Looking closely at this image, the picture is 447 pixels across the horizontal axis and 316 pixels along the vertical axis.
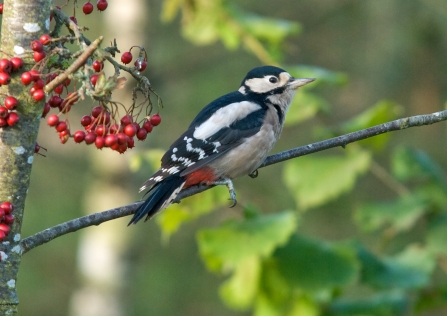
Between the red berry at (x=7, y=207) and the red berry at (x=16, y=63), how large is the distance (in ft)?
1.38

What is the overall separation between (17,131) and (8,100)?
10 centimetres

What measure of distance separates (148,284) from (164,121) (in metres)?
2.66

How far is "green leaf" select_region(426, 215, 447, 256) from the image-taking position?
15.1 ft

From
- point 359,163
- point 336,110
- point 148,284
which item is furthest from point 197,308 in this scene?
point 359,163

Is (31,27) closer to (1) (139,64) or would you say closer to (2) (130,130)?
(1) (139,64)

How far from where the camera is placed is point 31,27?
7.29 feet

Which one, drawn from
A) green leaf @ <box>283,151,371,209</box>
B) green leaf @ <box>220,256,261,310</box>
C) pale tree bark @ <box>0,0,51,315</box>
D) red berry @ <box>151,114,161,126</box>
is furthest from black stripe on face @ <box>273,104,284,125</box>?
pale tree bark @ <box>0,0,51,315</box>

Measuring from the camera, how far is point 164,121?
1080 cm

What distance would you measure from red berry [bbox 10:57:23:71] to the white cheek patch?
1925 millimetres

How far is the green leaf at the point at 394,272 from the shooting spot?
165 inches

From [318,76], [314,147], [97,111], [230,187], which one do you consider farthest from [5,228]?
[318,76]

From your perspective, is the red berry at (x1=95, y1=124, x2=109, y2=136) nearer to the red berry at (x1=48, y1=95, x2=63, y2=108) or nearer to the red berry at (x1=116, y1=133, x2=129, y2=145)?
the red berry at (x1=116, y1=133, x2=129, y2=145)

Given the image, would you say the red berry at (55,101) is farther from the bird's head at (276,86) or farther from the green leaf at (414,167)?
the green leaf at (414,167)

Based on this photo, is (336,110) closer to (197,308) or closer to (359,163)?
(197,308)
